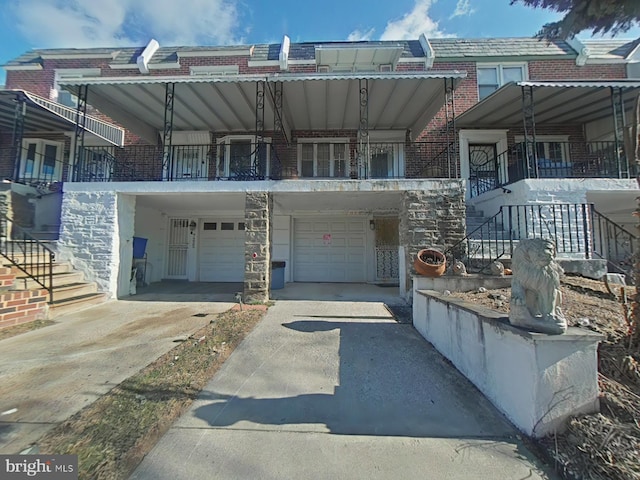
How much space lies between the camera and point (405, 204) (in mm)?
6441

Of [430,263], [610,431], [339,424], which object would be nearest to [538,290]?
[610,431]

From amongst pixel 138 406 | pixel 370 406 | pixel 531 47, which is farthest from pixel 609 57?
pixel 138 406

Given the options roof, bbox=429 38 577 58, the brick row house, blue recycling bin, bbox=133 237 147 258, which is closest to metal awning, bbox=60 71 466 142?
the brick row house

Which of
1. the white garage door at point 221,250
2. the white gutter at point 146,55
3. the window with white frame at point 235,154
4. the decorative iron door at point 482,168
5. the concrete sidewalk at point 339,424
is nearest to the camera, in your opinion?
the concrete sidewalk at point 339,424

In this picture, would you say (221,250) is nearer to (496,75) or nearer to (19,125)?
(19,125)

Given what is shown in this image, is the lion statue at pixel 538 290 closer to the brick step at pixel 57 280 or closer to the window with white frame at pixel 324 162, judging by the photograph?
the brick step at pixel 57 280

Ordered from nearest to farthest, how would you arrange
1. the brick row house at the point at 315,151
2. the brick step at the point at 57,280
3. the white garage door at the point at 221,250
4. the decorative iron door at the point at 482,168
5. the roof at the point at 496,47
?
1. the brick step at the point at 57,280
2. the brick row house at the point at 315,151
3. the decorative iron door at the point at 482,168
4. the roof at the point at 496,47
5. the white garage door at the point at 221,250

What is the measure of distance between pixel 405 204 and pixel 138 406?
5.84m

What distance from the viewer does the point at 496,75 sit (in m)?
10.0

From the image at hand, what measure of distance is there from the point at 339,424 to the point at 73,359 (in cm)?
326

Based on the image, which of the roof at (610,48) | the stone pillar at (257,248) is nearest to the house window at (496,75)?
the roof at (610,48)

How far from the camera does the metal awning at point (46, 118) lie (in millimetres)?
7697

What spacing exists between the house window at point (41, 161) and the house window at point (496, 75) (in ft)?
50.1

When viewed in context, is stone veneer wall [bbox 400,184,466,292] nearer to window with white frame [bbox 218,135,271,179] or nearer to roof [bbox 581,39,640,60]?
window with white frame [bbox 218,135,271,179]
